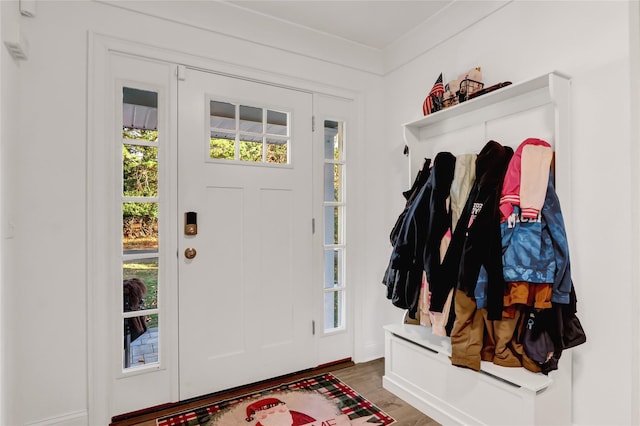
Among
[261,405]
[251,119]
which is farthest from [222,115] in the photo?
[261,405]

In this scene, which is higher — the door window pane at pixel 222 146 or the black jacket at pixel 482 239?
the door window pane at pixel 222 146

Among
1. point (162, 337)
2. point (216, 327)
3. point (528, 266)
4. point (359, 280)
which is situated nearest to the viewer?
point (528, 266)

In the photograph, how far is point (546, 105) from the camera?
1.84 meters

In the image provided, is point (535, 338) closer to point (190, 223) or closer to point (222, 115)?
point (190, 223)

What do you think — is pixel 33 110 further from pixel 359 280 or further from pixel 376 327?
pixel 376 327

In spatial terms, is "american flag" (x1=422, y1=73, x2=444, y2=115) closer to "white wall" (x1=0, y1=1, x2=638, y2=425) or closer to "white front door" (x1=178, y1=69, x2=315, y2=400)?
"white wall" (x1=0, y1=1, x2=638, y2=425)

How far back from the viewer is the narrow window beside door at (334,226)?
9.01 ft

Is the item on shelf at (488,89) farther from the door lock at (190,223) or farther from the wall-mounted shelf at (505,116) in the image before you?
the door lock at (190,223)

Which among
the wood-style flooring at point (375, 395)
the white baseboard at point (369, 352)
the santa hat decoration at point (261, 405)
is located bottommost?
the wood-style flooring at point (375, 395)

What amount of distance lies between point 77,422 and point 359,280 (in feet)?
6.27

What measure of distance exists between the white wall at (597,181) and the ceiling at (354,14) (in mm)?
670

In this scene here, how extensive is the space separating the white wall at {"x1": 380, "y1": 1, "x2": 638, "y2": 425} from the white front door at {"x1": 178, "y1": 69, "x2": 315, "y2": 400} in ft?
5.06

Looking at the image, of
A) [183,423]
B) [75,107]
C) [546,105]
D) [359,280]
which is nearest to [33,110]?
[75,107]

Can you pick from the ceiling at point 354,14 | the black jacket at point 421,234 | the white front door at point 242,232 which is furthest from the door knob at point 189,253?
the ceiling at point 354,14
